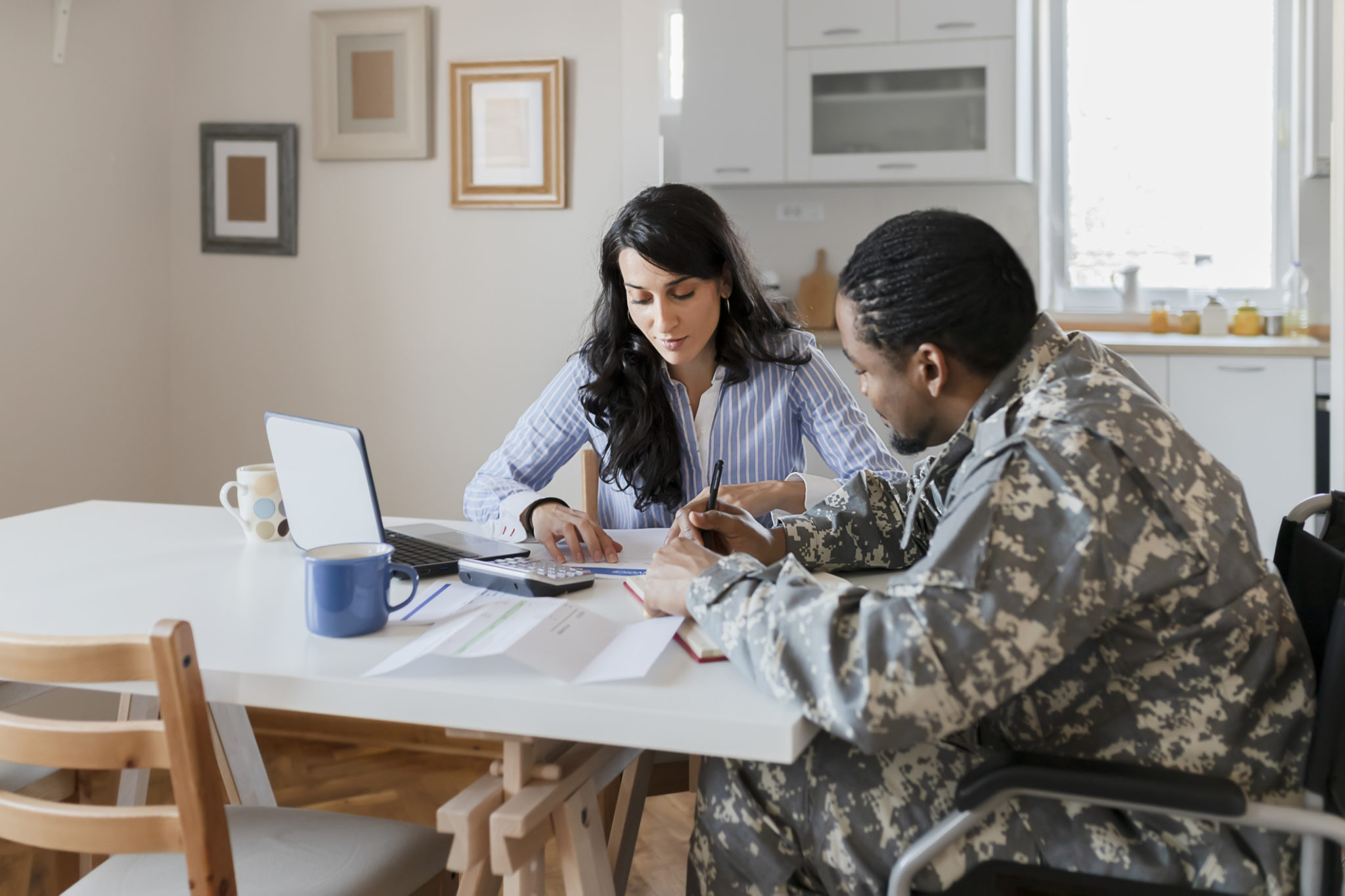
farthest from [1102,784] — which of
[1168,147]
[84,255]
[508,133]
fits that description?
[1168,147]

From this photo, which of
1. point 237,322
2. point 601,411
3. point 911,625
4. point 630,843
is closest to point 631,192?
point 237,322

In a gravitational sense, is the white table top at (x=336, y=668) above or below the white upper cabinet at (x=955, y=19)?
below

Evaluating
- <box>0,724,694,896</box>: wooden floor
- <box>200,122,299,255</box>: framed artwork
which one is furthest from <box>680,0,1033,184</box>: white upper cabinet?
<box>0,724,694,896</box>: wooden floor

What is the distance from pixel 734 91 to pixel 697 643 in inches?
113

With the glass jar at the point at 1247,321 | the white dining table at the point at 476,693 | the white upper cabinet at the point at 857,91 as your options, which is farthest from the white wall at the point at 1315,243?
the white dining table at the point at 476,693

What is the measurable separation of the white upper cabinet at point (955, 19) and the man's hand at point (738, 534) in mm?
2583

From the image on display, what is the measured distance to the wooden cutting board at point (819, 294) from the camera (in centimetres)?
392

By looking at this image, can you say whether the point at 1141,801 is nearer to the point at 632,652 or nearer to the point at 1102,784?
the point at 1102,784

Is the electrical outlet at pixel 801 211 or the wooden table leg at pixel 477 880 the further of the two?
the electrical outlet at pixel 801 211

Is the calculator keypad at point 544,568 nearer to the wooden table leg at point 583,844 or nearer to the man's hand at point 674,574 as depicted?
the man's hand at point 674,574

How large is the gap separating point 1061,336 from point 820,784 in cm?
53

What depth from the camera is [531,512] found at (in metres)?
1.71

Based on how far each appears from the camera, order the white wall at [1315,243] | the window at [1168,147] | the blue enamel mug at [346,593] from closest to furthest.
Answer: the blue enamel mug at [346,593], the white wall at [1315,243], the window at [1168,147]

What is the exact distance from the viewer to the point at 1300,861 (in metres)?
0.98
